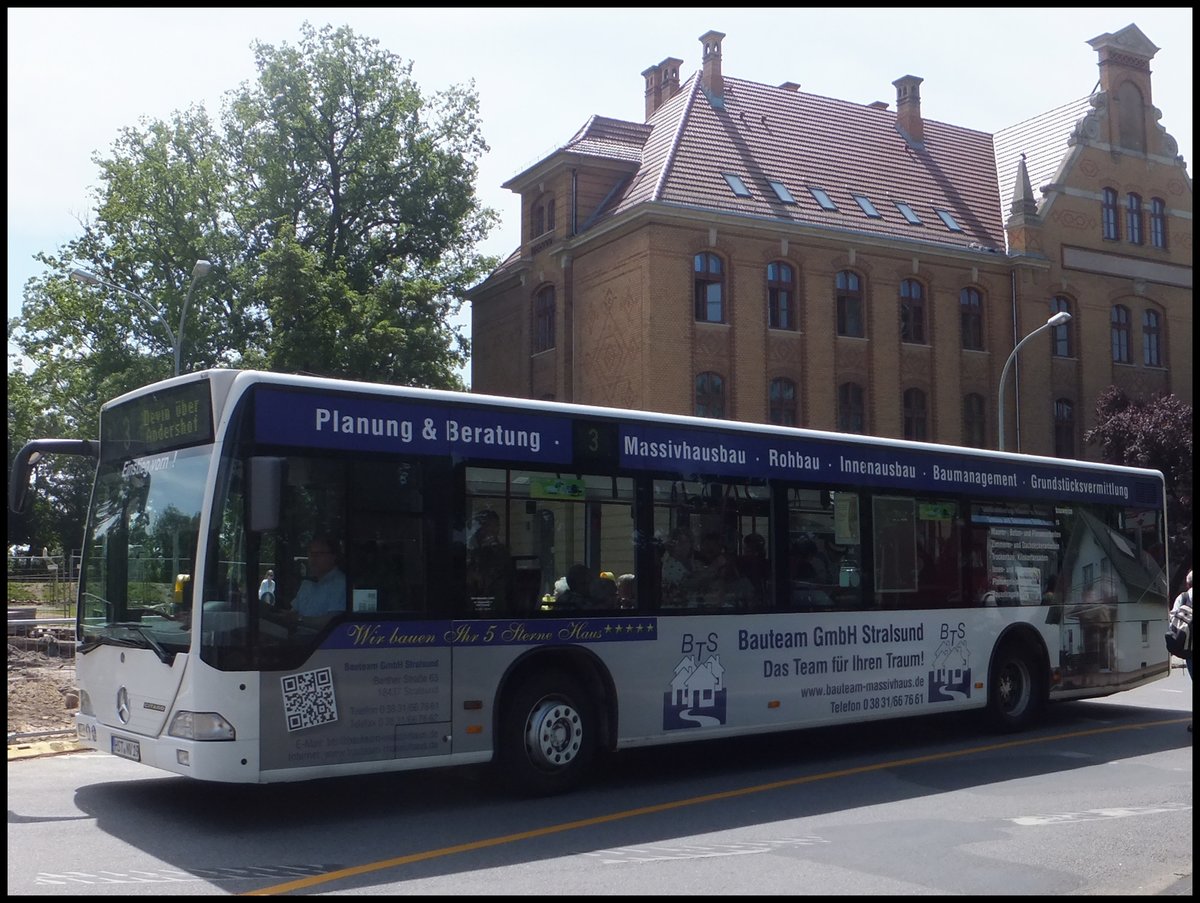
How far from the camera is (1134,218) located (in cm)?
4322

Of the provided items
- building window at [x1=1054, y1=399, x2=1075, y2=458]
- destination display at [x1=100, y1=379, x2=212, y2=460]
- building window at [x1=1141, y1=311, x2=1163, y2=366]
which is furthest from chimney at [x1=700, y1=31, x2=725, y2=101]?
destination display at [x1=100, y1=379, x2=212, y2=460]

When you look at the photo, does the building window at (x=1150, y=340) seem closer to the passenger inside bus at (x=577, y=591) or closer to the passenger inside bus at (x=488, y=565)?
the passenger inside bus at (x=577, y=591)

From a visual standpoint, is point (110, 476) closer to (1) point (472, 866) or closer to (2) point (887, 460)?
(1) point (472, 866)

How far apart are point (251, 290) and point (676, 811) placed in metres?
32.8

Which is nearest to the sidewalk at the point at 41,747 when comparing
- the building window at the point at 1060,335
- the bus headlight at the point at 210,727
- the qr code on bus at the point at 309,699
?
the bus headlight at the point at 210,727

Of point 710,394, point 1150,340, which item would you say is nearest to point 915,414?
point 710,394

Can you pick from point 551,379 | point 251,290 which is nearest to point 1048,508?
point 551,379

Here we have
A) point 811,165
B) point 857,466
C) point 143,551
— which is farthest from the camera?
point 811,165

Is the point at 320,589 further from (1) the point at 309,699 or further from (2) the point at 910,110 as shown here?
(2) the point at 910,110

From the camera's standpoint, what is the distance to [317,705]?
8375mm

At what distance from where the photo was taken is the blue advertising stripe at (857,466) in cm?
1072

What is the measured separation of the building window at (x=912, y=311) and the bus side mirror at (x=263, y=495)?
106 ft

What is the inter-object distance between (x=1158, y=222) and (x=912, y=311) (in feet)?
37.2

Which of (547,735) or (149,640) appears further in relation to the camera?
(547,735)
